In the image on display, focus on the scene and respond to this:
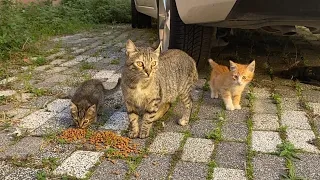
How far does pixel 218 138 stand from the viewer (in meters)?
2.98

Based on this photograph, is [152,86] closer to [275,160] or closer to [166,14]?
[275,160]

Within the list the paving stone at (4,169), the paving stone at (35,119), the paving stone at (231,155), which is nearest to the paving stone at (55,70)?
the paving stone at (35,119)

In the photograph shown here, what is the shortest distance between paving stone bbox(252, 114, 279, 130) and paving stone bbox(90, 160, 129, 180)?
1135 mm

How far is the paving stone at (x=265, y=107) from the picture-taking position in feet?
11.6

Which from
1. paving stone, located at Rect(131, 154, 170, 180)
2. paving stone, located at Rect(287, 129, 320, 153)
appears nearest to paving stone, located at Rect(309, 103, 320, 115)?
paving stone, located at Rect(287, 129, 320, 153)

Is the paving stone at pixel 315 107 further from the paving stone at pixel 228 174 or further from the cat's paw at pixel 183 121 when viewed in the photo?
the paving stone at pixel 228 174

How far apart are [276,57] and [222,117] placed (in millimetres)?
2241

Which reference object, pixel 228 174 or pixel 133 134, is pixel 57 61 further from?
pixel 228 174

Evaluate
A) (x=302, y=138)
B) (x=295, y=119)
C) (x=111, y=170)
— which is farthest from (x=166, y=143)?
(x=295, y=119)

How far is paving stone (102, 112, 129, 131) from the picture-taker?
10.6 ft

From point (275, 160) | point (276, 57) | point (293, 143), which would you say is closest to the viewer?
Result: point (275, 160)

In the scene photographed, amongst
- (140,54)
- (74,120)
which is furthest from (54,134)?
(140,54)

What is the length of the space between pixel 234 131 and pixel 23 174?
59.4 inches

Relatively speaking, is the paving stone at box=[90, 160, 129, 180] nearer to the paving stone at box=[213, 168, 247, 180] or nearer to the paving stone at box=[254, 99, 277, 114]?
the paving stone at box=[213, 168, 247, 180]
